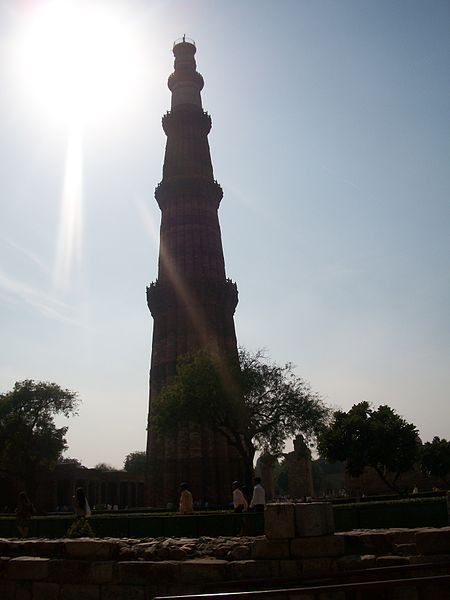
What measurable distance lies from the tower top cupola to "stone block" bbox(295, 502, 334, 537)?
4035cm

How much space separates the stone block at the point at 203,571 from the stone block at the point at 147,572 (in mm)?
143

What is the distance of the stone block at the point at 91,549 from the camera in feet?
26.2

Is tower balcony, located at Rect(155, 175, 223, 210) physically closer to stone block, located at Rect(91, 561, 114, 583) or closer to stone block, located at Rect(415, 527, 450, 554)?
stone block, located at Rect(91, 561, 114, 583)

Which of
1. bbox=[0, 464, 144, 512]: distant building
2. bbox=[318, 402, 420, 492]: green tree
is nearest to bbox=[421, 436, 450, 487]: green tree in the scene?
bbox=[318, 402, 420, 492]: green tree

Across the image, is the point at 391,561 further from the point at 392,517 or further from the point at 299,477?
the point at 299,477

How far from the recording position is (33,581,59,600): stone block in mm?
8227

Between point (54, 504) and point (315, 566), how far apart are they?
133 feet

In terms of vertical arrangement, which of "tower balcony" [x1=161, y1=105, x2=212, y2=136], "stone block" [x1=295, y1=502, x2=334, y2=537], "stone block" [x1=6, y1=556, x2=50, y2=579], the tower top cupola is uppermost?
the tower top cupola

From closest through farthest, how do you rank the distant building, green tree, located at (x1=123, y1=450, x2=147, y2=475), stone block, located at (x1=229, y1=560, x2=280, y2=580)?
stone block, located at (x1=229, y1=560, x2=280, y2=580)
the distant building
green tree, located at (x1=123, y1=450, x2=147, y2=475)

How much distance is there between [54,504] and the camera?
139ft

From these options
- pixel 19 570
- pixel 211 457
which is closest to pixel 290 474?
pixel 211 457

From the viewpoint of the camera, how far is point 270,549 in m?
7.16

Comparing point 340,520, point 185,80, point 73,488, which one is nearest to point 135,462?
point 73,488

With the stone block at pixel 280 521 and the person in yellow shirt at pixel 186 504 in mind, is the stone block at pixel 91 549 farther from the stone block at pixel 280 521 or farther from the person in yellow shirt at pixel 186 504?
the person in yellow shirt at pixel 186 504
